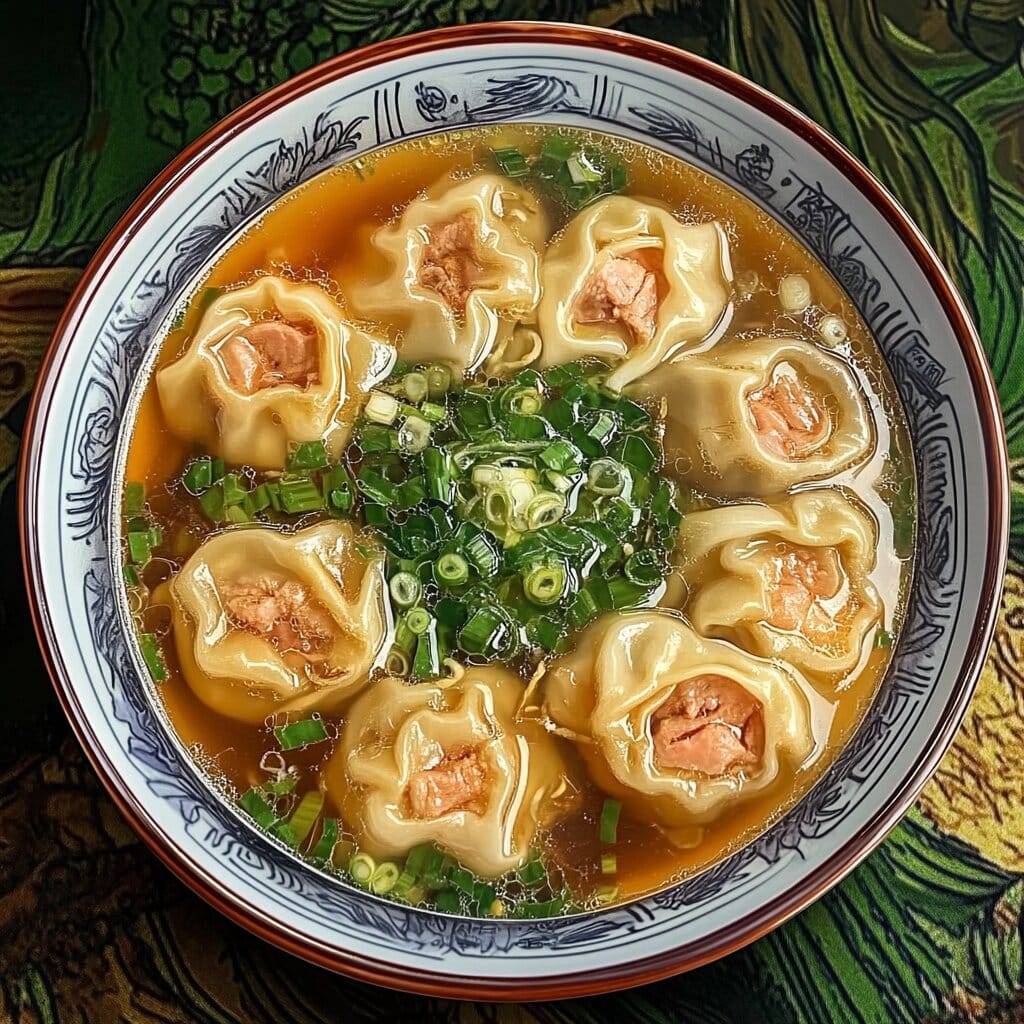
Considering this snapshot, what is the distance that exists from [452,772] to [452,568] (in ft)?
1.61

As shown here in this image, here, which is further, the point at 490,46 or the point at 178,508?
the point at 178,508

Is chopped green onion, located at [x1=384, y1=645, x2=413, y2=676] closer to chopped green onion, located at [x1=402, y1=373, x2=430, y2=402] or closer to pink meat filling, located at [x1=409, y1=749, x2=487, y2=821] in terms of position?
pink meat filling, located at [x1=409, y1=749, x2=487, y2=821]

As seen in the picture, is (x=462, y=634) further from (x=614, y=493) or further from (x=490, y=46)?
(x=490, y=46)

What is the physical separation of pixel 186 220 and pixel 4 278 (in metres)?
0.56

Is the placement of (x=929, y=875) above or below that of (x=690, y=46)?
below

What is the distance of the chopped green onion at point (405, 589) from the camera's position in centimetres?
227

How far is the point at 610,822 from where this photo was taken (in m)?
2.28

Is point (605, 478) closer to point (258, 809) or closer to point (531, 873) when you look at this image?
point (531, 873)

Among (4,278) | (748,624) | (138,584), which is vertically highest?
(4,278)

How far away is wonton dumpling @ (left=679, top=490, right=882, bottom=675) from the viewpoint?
2254 mm

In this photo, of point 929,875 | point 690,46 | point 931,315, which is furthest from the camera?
point 690,46

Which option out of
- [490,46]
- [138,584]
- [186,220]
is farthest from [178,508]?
[490,46]

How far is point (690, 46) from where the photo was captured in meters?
2.45

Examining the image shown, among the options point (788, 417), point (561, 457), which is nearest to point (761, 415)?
point (788, 417)
